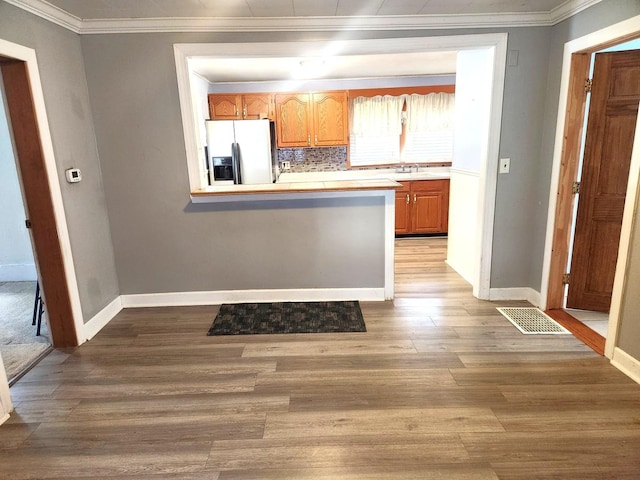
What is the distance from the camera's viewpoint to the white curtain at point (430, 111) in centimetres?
579

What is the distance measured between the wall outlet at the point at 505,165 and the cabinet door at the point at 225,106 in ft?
13.1

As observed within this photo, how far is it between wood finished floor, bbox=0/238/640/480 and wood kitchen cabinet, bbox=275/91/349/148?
3647 millimetres

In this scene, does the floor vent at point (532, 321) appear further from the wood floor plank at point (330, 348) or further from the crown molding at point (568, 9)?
the crown molding at point (568, 9)

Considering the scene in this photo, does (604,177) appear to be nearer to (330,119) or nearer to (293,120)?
(330,119)

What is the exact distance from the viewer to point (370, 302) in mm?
3379

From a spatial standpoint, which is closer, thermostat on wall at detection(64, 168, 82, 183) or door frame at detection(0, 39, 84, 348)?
door frame at detection(0, 39, 84, 348)

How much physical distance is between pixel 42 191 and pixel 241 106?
367 centimetres

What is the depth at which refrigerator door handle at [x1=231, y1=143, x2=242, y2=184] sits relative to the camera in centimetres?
463

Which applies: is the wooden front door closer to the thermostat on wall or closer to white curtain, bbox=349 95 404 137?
white curtain, bbox=349 95 404 137

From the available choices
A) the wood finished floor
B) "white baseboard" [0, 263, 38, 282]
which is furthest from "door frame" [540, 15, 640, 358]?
"white baseboard" [0, 263, 38, 282]

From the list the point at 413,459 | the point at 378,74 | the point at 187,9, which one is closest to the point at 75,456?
the point at 413,459

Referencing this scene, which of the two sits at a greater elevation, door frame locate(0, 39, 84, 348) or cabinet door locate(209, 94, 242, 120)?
cabinet door locate(209, 94, 242, 120)

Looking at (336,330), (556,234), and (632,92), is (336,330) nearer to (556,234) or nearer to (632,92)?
(556,234)

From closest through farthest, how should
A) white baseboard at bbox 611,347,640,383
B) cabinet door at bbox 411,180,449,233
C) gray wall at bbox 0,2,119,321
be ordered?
1. white baseboard at bbox 611,347,640,383
2. gray wall at bbox 0,2,119,321
3. cabinet door at bbox 411,180,449,233
